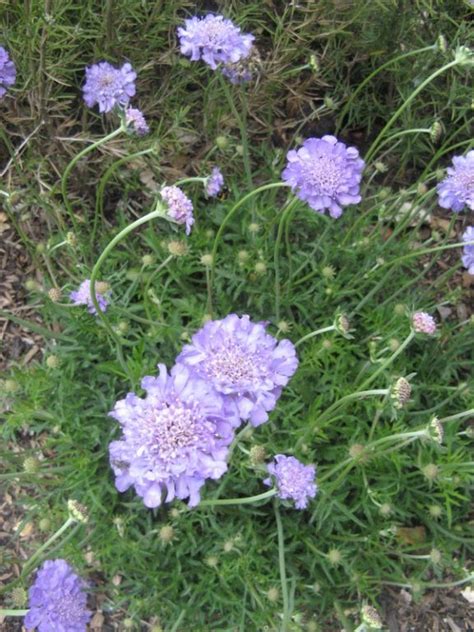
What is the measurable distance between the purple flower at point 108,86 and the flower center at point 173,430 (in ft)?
4.11

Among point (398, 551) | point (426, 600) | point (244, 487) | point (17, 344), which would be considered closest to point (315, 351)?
point (244, 487)

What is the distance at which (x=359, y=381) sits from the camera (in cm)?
225

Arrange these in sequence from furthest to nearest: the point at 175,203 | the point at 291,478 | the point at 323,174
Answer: the point at 323,174
the point at 291,478
the point at 175,203

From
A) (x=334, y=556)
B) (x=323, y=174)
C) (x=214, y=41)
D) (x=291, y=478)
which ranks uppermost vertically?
(x=214, y=41)

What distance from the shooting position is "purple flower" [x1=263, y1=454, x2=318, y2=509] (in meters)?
1.78

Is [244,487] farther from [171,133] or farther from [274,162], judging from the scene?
[171,133]

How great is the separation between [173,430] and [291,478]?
0.47 meters

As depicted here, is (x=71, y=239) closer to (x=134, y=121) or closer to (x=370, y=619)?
(x=134, y=121)

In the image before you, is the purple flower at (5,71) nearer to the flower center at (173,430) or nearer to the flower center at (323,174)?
the flower center at (323,174)

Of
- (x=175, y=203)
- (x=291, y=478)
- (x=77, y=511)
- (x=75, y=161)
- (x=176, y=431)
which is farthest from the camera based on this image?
(x=75, y=161)

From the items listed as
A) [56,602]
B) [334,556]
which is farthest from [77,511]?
[334,556]

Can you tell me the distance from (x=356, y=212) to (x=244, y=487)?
1118 millimetres

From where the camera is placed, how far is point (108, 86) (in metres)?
2.33

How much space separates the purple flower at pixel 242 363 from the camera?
149cm
